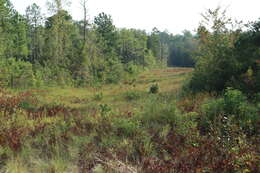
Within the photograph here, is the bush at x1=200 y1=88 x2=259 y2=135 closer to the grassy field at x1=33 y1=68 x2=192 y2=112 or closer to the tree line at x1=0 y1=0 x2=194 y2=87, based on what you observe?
the grassy field at x1=33 y1=68 x2=192 y2=112

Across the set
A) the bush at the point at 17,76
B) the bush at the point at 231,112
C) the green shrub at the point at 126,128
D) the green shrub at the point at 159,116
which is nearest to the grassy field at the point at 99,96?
the green shrub at the point at 159,116

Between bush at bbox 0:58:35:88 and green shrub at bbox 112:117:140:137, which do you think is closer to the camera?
green shrub at bbox 112:117:140:137

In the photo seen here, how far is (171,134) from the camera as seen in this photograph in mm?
4207

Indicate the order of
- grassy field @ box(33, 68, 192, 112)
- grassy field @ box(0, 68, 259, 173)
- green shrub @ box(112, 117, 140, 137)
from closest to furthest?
grassy field @ box(0, 68, 259, 173) < green shrub @ box(112, 117, 140, 137) < grassy field @ box(33, 68, 192, 112)

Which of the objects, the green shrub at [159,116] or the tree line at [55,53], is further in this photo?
the tree line at [55,53]

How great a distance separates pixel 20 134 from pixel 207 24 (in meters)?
10.4

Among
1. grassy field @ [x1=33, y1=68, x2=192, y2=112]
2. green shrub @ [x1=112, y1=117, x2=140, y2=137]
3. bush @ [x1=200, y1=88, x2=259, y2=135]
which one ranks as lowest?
grassy field @ [x1=33, y1=68, x2=192, y2=112]

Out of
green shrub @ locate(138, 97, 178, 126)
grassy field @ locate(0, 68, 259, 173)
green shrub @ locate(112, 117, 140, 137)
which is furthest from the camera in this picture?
green shrub @ locate(138, 97, 178, 126)

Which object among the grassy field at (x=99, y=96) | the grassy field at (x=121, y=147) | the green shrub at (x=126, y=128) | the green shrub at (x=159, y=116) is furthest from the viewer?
the grassy field at (x=99, y=96)

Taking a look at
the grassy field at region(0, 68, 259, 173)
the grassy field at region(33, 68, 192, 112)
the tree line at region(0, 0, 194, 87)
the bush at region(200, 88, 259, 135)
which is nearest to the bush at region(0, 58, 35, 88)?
the tree line at region(0, 0, 194, 87)

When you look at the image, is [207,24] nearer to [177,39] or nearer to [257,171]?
[257,171]

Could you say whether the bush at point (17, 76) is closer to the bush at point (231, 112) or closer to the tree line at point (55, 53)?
the tree line at point (55, 53)

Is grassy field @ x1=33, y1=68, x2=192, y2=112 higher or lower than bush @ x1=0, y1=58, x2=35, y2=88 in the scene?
lower

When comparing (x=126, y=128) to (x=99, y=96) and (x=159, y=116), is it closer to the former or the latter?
(x=159, y=116)
